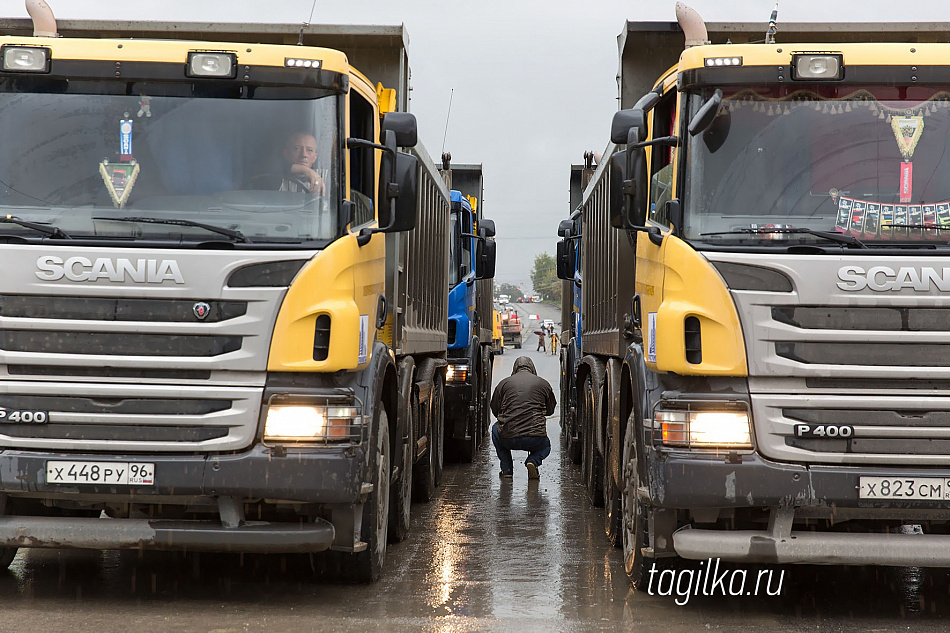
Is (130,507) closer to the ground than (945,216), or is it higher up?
closer to the ground

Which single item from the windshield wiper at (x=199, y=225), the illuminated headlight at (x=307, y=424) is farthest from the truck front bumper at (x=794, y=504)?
the windshield wiper at (x=199, y=225)

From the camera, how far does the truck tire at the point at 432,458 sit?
10.2 meters

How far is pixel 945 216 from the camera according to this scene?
579cm

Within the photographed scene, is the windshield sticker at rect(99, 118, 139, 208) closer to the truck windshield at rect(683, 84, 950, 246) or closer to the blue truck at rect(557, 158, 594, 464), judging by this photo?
the truck windshield at rect(683, 84, 950, 246)

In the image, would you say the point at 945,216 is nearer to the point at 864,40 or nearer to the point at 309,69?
the point at 864,40

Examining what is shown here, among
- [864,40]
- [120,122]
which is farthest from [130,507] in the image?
[864,40]

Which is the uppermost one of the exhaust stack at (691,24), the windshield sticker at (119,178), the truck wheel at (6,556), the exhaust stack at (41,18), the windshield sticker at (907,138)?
the exhaust stack at (691,24)

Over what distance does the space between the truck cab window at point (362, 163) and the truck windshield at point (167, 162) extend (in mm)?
229

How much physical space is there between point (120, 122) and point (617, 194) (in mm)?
2838

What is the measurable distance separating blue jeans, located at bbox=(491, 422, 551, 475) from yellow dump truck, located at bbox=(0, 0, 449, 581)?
6051 millimetres

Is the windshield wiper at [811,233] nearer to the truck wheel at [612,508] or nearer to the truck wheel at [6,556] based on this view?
the truck wheel at [612,508]

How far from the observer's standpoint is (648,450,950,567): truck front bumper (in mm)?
5590

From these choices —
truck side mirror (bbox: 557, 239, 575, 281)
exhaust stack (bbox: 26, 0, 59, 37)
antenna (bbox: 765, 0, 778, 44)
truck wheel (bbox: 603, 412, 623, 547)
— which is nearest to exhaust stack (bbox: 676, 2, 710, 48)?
antenna (bbox: 765, 0, 778, 44)

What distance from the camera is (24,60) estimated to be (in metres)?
5.88
